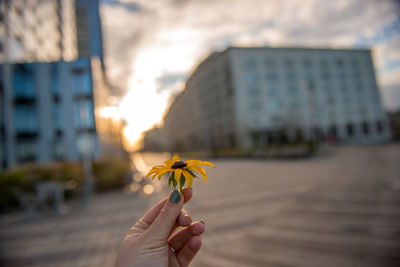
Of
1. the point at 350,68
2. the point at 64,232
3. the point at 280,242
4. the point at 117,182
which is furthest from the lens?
the point at 350,68

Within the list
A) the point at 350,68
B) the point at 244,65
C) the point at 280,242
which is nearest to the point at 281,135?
the point at 244,65

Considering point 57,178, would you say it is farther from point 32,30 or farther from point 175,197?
point 32,30

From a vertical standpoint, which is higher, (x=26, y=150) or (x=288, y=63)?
(x=288, y=63)

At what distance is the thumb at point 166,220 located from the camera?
0.70 metres

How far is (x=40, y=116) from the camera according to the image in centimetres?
1705

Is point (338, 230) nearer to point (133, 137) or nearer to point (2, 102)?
point (133, 137)

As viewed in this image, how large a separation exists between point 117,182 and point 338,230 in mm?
8944

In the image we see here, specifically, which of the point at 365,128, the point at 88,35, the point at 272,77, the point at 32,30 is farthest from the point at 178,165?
the point at 88,35

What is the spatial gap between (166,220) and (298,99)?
47288 mm

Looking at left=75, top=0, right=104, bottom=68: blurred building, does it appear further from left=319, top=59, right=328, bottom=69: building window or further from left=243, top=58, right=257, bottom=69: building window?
left=319, top=59, right=328, bottom=69: building window

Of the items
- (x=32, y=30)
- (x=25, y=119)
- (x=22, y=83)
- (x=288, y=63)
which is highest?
(x=288, y=63)

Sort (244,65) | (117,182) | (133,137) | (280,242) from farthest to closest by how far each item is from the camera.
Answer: (244,65) → (117,182) → (280,242) → (133,137)

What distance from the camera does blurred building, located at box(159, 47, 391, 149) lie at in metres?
39.6

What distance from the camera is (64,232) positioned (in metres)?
4.70
